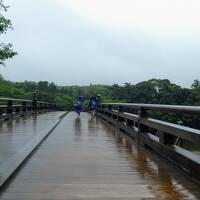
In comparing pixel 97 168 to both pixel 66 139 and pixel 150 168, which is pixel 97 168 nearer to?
pixel 150 168

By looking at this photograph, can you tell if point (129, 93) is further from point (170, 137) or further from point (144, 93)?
point (170, 137)

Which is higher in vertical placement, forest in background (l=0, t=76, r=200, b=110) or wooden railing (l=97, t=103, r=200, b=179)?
forest in background (l=0, t=76, r=200, b=110)

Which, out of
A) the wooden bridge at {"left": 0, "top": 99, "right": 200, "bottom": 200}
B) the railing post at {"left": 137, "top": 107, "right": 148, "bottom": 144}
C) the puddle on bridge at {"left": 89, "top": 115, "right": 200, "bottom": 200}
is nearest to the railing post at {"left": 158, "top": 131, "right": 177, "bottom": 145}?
the wooden bridge at {"left": 0, "top": 99, "right": 200, "bottom": 200}

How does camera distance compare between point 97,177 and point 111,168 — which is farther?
point 111,168

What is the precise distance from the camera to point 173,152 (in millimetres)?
7473

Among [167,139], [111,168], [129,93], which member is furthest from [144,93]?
[111,168]

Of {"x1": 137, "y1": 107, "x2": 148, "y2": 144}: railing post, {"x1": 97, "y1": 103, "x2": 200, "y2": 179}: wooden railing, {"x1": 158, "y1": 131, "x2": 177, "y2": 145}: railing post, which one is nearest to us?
{"x1": 97, "y1": 103, "x2": 200, "y2": 179}: wooden railing

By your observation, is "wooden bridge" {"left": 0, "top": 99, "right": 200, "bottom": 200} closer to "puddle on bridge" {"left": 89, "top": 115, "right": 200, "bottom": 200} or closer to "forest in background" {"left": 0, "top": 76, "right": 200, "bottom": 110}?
"puddle on bridge" {"left": 89, "top": 115, "right": 200, "bottom": 200}

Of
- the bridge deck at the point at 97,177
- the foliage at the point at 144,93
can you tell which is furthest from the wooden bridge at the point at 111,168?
the foliage at the point at 144,93

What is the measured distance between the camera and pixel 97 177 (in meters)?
6.46

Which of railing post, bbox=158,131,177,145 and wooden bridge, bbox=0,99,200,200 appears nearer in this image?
wooden bridge, bbox=0,99,200,200

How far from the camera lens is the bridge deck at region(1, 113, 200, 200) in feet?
17.7

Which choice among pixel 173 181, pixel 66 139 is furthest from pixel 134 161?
pixel 66 139

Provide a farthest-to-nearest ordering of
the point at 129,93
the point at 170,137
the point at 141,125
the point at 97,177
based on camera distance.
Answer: the point at 129,93
the point at 141,125
the point at 170,137
the point at 97,177
